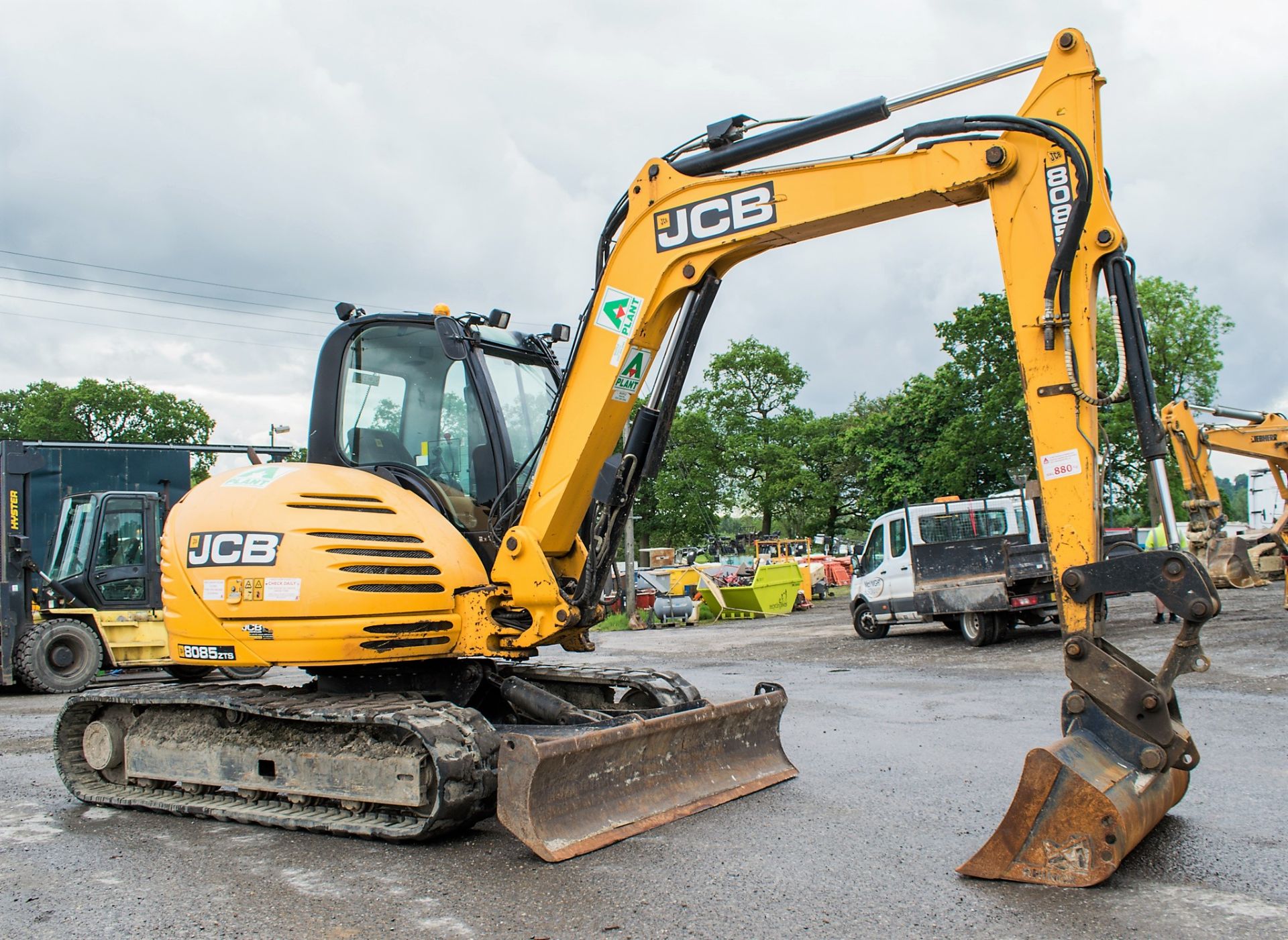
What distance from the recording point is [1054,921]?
392cm

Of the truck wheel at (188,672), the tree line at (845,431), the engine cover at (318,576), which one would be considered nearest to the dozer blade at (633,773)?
the engine cover at (318,576)

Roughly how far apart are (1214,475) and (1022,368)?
15.5m

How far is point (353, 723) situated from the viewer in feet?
18.3

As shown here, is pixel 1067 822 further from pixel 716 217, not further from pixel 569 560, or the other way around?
pixel 716 217

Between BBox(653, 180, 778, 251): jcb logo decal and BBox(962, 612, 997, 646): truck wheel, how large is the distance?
11502 millimetres

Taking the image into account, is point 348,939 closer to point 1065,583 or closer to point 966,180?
point 1065,583

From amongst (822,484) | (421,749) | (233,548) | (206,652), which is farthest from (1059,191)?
(822,484)

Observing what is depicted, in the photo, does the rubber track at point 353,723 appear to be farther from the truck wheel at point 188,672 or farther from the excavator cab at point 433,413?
the truck wheel at point 188,672

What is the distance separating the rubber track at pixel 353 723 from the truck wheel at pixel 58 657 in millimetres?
6984

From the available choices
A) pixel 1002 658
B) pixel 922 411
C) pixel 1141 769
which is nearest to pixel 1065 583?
pixel 1141 769

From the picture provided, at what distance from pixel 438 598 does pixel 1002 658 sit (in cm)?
1031

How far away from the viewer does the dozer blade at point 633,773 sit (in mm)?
4980

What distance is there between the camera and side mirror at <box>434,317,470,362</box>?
6.34m

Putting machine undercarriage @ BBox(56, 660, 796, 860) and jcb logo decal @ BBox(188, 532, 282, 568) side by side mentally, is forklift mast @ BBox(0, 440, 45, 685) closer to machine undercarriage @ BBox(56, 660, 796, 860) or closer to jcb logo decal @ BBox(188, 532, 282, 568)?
machine undercarriage @ BBox(56, 660, 796, 860)
